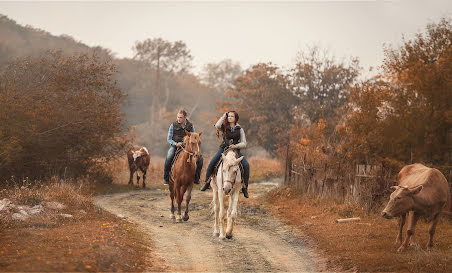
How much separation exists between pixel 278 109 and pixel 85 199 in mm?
26071

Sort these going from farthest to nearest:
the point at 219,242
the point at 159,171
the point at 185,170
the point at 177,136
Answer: the point at 159,171 < the point at 177,136 < the point at 185,170 < the point at 219,242

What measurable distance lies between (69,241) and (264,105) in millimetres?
29810

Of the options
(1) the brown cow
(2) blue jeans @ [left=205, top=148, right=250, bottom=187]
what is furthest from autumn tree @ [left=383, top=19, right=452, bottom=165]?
(2) blue jeans @ [left=205, top=148, right=250, bottom=187]

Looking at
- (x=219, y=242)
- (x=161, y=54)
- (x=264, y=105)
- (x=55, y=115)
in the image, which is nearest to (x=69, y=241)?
(x=219, y=242)

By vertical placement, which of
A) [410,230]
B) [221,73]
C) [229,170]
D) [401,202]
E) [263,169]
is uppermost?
[221,73]

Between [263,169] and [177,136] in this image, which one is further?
[263,169]

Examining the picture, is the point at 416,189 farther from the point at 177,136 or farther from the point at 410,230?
the point at 177,136

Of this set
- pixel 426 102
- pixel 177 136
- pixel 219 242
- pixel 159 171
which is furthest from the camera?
pixel 159 171

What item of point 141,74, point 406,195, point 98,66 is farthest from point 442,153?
point 141,74

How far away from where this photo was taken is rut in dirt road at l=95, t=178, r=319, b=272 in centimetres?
927

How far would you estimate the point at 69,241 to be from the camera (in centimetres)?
919

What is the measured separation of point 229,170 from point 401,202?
3976 mm

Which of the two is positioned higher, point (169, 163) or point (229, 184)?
point (169, 163)

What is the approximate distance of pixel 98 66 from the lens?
2067 cm
